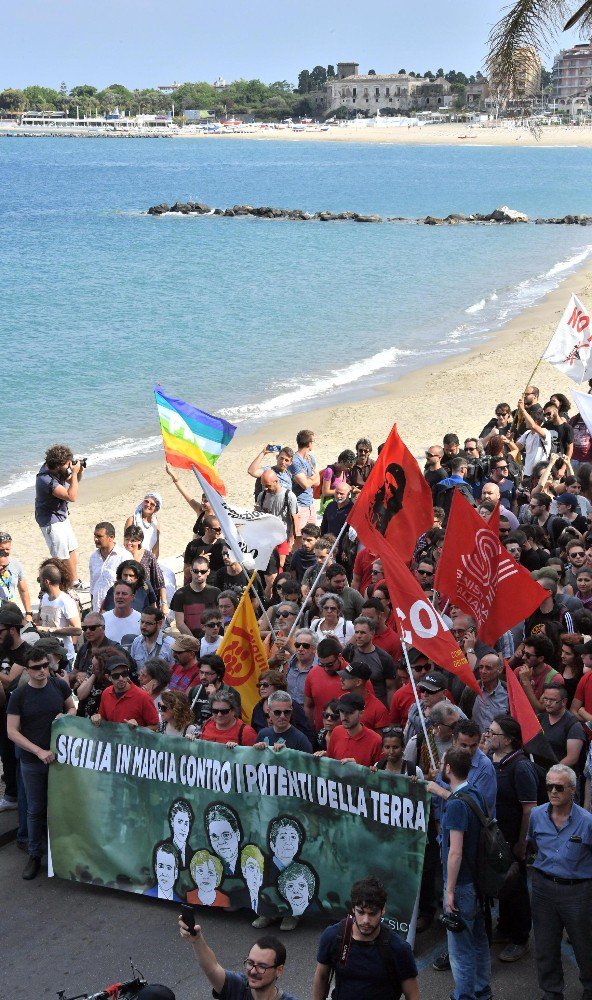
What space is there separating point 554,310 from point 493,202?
2319 inches

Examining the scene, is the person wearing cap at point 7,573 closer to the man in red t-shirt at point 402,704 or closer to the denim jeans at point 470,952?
the man in red t-shirt at point 402,704

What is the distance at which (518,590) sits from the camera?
8.72 metres

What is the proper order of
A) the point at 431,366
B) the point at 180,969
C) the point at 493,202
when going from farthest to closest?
the point at 493,202
the point at 431,366
the point at 180,969

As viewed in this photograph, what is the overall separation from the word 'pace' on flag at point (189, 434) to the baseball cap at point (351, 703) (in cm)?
410

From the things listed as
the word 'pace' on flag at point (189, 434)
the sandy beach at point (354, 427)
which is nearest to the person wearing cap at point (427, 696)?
the word 'pace' on flag at point (189, 434)

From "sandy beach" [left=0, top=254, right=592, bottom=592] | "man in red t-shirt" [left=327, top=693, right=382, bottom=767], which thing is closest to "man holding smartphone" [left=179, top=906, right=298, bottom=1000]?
"man in red t-shirt" [left=327, top=693, right=382, bottom=767]

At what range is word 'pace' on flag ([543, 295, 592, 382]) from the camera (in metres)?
17.0

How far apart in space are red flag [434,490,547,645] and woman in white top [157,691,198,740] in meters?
2.14

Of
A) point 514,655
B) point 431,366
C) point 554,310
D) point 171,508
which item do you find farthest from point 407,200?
point 514,655

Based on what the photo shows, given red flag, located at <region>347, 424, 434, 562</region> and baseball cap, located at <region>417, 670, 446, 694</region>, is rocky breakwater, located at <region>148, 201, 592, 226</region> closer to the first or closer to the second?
red flag, located at <region>347, 424, 434, 562</region>

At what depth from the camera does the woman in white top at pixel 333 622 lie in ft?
31.1

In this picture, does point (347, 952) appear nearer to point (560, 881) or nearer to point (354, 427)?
point (560, 881)

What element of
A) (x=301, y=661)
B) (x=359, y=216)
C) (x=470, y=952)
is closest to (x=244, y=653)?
(x=301, y=661)

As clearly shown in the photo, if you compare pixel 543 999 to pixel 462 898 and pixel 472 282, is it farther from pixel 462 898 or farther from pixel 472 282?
pixel 472 282
